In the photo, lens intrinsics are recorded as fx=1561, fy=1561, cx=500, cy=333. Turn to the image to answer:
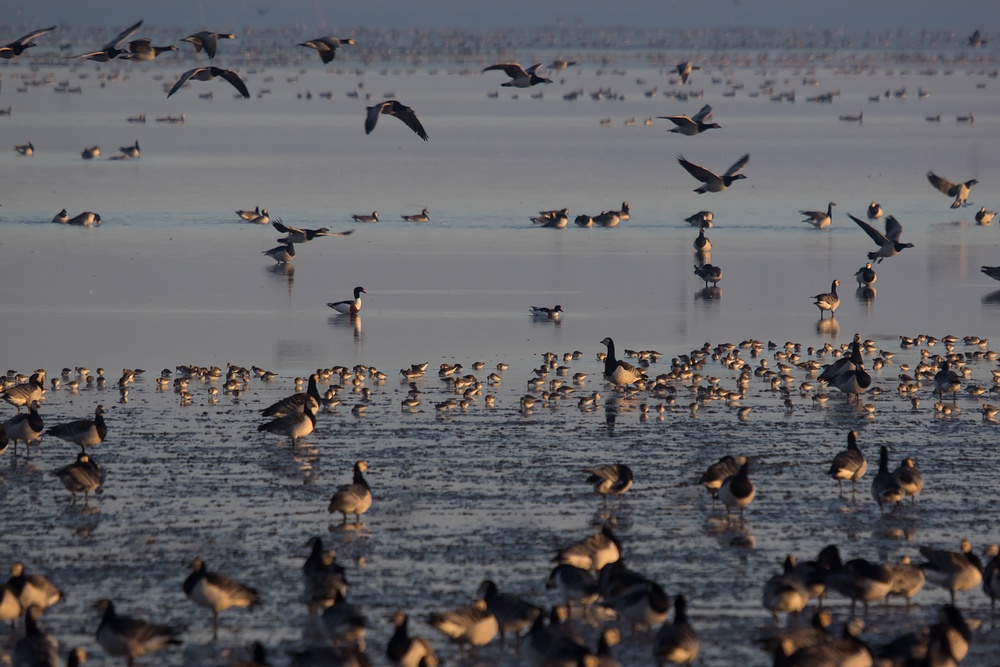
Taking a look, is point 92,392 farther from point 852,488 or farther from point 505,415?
point 852,488

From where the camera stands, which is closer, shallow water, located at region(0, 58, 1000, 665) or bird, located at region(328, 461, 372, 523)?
shallow water, located at region(0, 58, 1000, 665)

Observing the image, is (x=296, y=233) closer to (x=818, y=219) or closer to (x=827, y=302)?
(x=827, y=302)

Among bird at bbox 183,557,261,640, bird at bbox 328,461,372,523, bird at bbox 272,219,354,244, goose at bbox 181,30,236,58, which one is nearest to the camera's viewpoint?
bird at bbox 183,557,261,640

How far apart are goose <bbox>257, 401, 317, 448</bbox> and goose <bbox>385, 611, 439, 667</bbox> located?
5969 millimetres

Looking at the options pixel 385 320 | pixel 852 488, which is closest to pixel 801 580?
pixel 852 488

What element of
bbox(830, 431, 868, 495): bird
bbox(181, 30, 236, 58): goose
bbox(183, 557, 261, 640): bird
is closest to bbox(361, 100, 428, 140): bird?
bbox(181, 30, 236, 58): goose

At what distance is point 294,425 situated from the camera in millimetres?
14547

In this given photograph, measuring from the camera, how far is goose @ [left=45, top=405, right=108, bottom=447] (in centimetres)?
1398

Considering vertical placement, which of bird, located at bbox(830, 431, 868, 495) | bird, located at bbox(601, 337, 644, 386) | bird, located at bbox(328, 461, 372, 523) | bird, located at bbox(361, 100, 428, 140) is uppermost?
bird, located at bbox(361, 100, 428, 140)

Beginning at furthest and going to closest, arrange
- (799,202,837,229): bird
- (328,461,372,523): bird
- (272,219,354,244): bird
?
1. (799,202,837,229): bird
2. (272,219,354,244): bird
3. (328,461,372,523): bird

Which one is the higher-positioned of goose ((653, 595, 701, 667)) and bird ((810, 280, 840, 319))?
bird ((810, 280, 840, 319))

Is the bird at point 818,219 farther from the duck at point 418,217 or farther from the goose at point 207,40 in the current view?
the goose at point 207,40

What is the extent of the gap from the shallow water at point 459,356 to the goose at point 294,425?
19 centimetres

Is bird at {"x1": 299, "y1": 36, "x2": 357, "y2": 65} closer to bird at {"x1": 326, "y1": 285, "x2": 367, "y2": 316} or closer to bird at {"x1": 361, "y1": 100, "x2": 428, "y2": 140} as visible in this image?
bird at {"x1": 361, "y1": 100, "x2": 428, "y2": 140}
